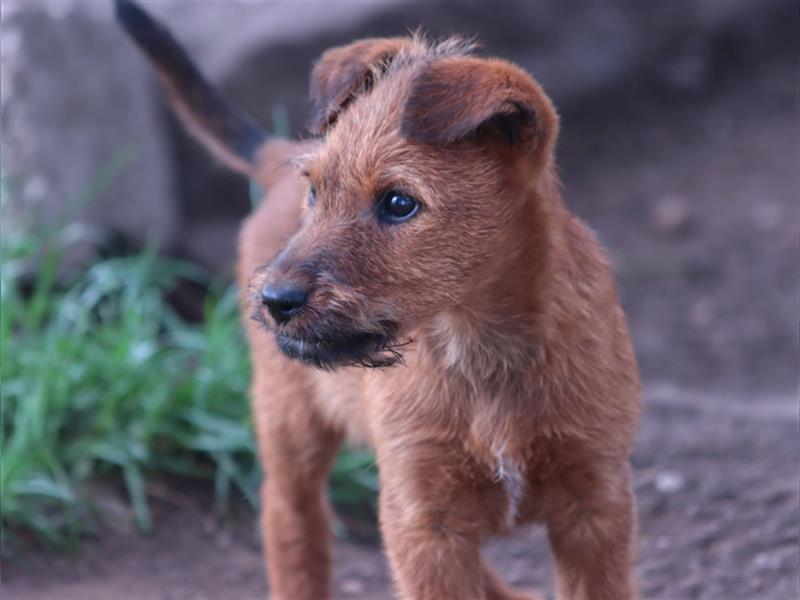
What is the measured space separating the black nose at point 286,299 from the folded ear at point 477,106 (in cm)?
56

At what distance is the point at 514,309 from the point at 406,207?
0.49 m

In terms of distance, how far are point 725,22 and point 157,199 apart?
5.63 m

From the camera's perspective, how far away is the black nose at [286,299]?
3180 millimetres

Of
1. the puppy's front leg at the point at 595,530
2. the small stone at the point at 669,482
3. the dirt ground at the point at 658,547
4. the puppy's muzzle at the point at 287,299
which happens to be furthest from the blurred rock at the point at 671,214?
the puppy's muzzle at the point at 287,299

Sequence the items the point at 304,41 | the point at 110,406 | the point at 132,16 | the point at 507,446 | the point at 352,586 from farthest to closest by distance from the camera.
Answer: the point at 304,41 < the point at 110,406 < the point at 352,586 < the point at 132,16 < the point at 507,446

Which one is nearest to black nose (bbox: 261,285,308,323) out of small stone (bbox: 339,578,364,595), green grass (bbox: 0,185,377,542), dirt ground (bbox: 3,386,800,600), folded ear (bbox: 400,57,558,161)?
folded ear (bbox: 400,57,558,161)

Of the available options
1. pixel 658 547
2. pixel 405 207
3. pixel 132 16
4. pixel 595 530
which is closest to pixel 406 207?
pixel 405 207

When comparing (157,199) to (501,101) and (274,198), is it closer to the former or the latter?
(274,198)

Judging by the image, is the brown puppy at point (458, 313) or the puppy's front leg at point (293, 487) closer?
the brown puppy at point (458, 313)

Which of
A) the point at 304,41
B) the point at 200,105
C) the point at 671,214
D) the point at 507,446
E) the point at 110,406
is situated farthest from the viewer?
the point at 671,214

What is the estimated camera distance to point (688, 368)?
294 inches

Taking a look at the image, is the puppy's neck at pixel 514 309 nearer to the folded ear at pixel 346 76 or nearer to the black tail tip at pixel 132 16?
the folded ear at pixel 346 76

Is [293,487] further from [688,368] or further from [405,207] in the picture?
[688,368]

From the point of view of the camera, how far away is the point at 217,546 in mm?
5719
